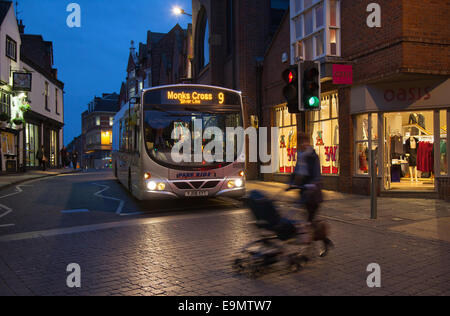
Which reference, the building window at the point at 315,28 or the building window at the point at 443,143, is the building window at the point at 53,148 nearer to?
the building window at the point at 315,28

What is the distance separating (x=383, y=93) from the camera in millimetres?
12680

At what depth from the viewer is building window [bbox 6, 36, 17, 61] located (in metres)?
25.4

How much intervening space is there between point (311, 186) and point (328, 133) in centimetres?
1018

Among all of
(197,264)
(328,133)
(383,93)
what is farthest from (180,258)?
(328,133)

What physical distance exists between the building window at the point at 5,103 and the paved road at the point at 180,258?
1747cm

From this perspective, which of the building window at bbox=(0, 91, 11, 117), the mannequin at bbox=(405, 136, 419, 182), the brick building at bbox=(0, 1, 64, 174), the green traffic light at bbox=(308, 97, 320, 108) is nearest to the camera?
the green traffic light at bbox=(308, 97, 320, 108)

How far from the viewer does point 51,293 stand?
4.42 m

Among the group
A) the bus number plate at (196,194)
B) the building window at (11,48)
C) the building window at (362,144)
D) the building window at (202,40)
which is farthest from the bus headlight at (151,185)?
the building window at (11,48)

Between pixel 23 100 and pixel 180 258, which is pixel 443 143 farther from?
pixel 23 100

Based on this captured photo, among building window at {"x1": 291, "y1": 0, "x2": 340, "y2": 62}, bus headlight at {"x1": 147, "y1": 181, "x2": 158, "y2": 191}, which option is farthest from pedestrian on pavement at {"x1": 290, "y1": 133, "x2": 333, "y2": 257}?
building window at {"x1": 291, "y1": 0, "x2": 340, "y2": 62}

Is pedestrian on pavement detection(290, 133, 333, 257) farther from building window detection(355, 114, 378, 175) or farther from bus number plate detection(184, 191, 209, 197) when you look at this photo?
building window detection(355, 114, 378, 175)

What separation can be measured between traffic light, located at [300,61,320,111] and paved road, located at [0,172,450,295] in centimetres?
245

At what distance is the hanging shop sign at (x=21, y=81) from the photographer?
995 inches
